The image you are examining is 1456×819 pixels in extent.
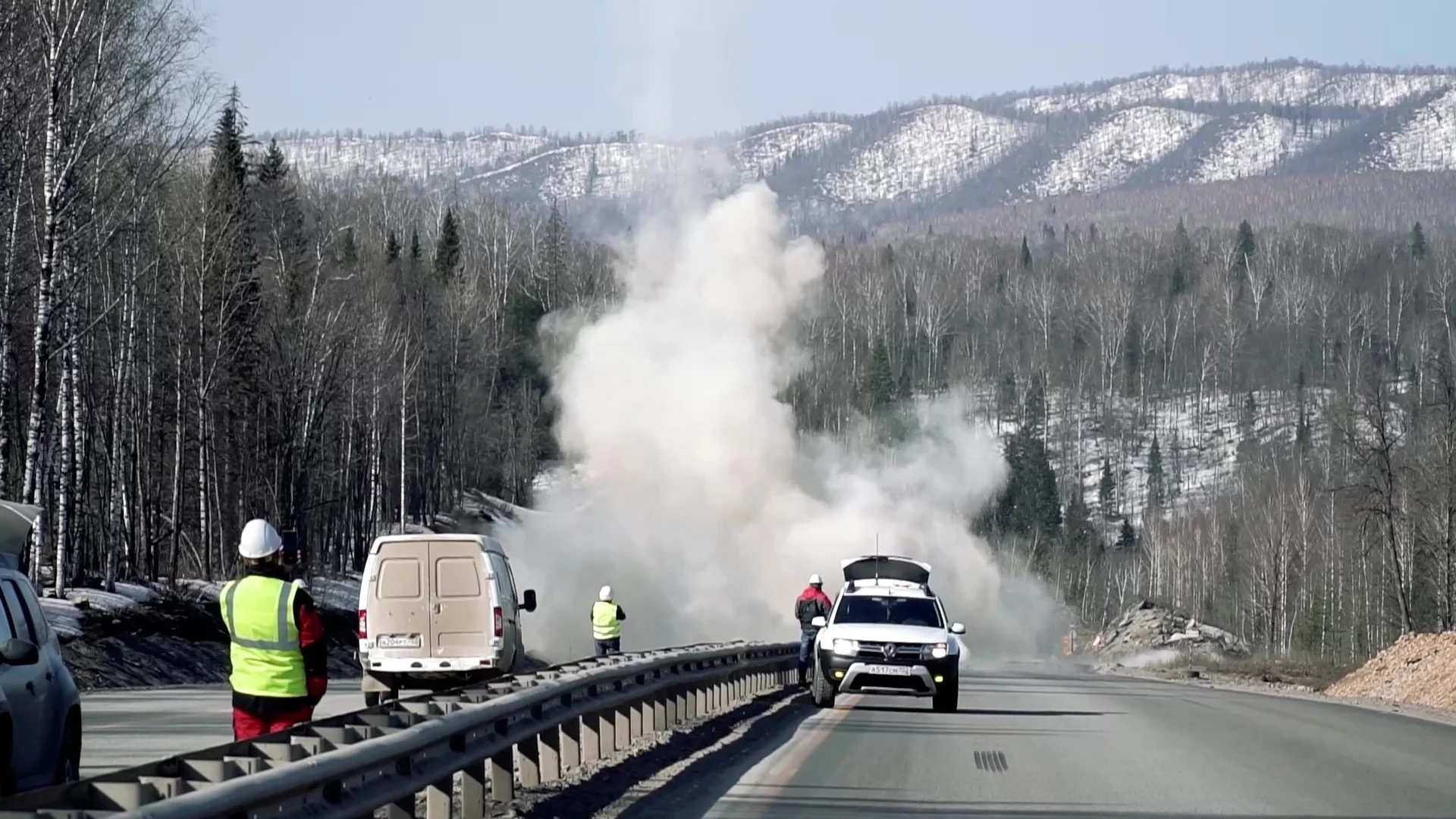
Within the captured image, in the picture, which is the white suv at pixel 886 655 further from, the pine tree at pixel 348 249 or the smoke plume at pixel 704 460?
the pine tree at pixel 348 249

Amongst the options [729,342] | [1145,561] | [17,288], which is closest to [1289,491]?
[1145,561]

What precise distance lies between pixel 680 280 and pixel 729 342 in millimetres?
2825

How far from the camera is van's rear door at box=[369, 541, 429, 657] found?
21.2m

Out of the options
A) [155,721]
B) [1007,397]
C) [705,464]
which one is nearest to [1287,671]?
[705,464]

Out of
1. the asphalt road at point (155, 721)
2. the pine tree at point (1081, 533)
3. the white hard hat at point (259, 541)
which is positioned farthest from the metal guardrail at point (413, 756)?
the pine tree at point (1081, 533)

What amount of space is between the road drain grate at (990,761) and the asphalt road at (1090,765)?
0.09ft

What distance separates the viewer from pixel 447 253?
102500 mm

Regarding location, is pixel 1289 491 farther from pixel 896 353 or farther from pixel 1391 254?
pixel 1391 254

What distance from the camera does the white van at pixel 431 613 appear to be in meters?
21.2

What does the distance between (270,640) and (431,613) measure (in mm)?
10896

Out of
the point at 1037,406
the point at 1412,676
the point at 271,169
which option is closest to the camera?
the point at 1412,676

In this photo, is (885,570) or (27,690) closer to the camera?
(27,690)

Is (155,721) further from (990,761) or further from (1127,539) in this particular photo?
(1127,539)

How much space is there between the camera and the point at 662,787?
14570 millimetres
